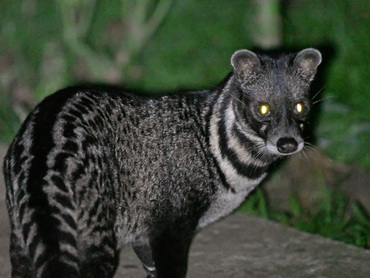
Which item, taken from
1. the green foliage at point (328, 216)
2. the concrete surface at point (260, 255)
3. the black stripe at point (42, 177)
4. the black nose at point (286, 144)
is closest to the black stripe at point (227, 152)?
the black nose at point (286, 144)

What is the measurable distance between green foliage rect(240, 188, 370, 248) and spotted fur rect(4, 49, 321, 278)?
165 centimetres

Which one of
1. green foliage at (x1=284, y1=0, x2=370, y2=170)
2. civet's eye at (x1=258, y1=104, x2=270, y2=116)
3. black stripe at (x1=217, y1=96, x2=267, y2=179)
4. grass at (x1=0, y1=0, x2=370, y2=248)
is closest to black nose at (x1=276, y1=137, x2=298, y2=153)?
civet's eye at (x1=258, y1=104, x2=270, y2=116)

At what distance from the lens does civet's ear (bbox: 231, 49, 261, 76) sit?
20.5 ft

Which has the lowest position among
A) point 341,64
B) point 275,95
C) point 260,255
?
point 260,255

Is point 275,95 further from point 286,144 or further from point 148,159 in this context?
point 148,159

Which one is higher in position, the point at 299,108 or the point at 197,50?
the point at 299,108

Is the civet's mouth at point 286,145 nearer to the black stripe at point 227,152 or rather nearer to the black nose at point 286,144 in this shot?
the black nose at point 286,144

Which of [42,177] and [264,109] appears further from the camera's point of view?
[264,109]

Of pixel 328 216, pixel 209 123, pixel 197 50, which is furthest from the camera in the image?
pixel 197 50

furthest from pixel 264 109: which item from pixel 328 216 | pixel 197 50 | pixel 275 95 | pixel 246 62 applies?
pixel 197 50

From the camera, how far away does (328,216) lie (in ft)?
27.3

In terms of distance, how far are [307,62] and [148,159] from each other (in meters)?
1.34

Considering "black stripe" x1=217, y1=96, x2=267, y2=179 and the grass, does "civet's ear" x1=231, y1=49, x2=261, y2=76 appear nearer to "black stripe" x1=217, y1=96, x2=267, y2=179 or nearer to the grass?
"black stripe" x1=217, y1=96, x2=267, y2=179

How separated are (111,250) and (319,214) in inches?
145
